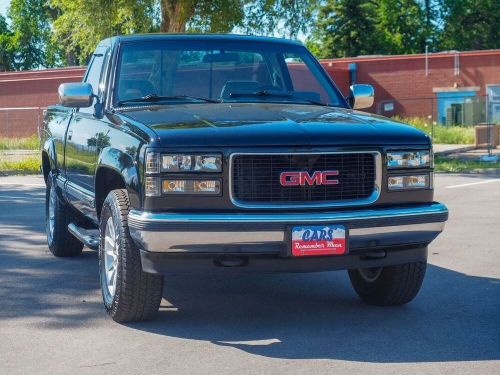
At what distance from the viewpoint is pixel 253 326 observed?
6.23 meters

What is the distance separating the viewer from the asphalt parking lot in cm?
536

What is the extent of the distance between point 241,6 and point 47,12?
4524 cm

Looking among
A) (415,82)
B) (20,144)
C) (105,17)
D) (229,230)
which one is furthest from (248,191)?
(415,82)

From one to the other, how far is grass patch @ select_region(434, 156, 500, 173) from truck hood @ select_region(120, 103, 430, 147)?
1582 centimetres

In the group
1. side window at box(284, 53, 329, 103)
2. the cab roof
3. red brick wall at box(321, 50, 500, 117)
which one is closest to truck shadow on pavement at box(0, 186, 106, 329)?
the cab roof

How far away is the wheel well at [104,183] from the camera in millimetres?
6710

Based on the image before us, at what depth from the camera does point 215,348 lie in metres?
5.68

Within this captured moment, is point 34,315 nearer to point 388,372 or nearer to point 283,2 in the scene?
point 388,372

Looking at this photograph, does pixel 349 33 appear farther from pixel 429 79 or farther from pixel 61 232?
pixel 61 232

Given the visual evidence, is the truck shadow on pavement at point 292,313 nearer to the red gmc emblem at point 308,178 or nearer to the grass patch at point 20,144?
the red gmc emblem at point 308,178

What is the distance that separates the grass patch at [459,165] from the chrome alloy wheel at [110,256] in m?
→ 16.2

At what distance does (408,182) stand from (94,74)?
3276mm

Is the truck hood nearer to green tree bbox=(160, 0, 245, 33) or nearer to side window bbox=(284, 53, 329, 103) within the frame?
side window bbox=(284, 53, 329, 103)

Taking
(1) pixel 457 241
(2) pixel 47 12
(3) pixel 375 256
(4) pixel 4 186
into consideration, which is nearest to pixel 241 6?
(4) pixel 4 186
